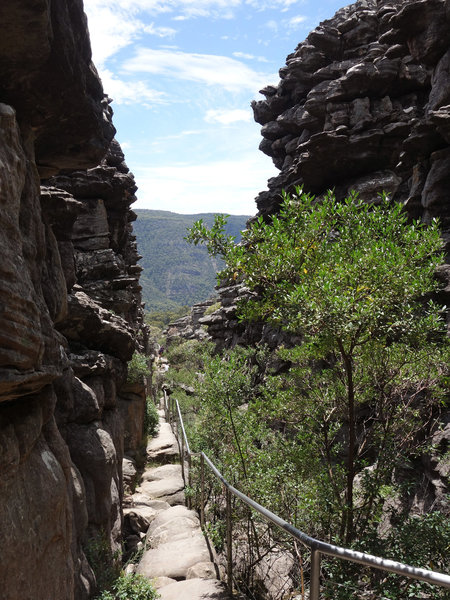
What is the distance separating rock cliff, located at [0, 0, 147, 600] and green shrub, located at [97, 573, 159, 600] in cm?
45

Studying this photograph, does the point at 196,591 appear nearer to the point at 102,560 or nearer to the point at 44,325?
the point at 102,560

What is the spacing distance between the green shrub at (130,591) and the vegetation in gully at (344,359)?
1.61 m

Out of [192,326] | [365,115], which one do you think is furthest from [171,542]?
[192,326]

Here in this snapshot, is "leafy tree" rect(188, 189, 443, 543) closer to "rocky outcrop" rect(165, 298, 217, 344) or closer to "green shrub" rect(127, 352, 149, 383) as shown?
"green shrub" rect(127, 352, 149, 383)

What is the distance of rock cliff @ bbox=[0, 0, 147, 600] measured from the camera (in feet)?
14.6

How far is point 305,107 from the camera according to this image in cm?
3600

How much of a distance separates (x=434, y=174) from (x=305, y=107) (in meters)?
22.1

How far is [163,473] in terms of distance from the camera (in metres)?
16.4

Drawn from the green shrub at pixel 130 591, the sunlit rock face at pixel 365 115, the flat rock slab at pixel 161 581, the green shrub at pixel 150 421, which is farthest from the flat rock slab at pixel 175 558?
the green shrub at pixel 150 421

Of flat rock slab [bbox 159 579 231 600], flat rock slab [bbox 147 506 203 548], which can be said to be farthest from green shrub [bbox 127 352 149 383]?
flat rock slab [bbox 159 579 231 600]

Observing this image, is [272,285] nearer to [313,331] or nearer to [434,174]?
[313,331]

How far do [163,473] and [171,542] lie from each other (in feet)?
27.0

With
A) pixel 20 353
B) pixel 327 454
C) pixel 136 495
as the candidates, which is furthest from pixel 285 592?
pixel 136 495

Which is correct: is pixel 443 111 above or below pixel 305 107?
below
